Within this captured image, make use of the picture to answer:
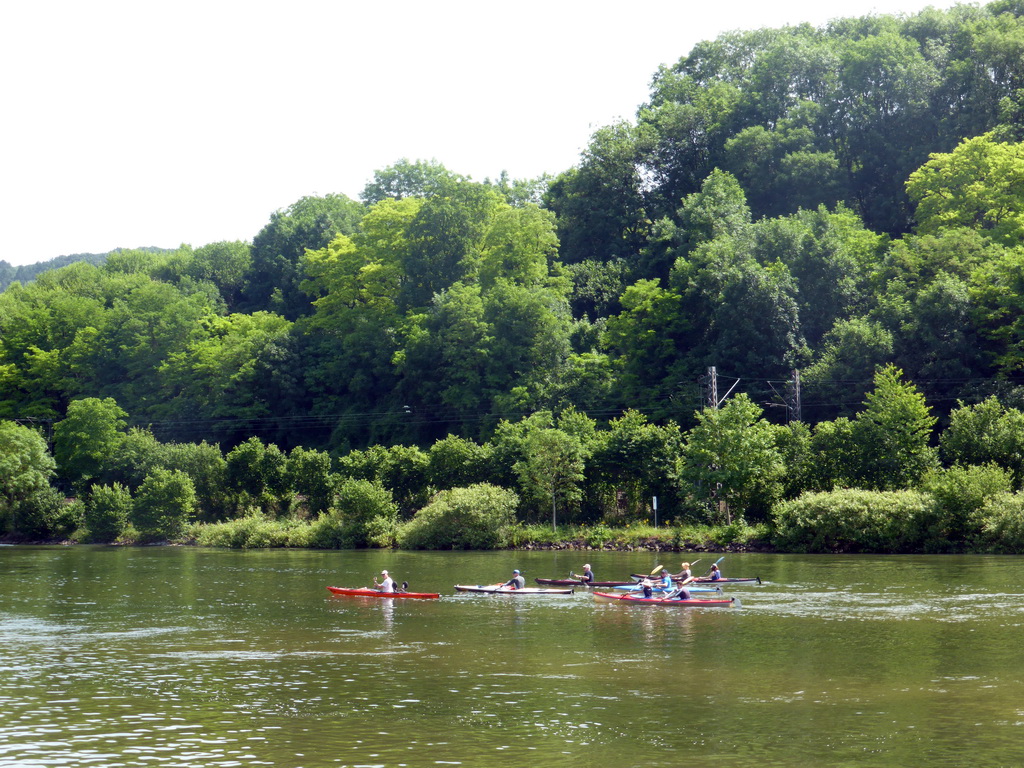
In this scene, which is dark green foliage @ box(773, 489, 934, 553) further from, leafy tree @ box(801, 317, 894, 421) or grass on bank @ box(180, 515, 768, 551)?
leafy tree @ box(801, 317, 894, 421)

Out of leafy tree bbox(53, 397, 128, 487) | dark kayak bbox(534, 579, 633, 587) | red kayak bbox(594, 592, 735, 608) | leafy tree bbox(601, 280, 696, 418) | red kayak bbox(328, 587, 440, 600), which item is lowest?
red kayak bbox(594, 592, 735, 608)

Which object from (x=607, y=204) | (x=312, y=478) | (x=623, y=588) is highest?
(x=607, y=204)

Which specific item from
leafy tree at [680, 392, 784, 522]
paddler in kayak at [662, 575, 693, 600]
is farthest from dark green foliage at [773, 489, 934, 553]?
paddler in kayak at [662, 575, 693, 600]

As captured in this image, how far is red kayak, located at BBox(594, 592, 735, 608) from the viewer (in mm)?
42562

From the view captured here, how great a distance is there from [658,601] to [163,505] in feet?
176

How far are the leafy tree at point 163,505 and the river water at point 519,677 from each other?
1359 inches

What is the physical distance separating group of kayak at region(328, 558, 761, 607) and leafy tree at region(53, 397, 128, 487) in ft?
193

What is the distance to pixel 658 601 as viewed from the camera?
43812 millimetres

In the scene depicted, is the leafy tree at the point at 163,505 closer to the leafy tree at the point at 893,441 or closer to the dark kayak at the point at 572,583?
the dark kayak at the point at 572,583

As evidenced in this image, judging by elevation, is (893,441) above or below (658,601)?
above

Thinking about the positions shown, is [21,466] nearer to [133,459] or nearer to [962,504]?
[133,459]

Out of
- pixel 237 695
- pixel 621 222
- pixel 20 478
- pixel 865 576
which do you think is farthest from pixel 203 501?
pixel 237 695

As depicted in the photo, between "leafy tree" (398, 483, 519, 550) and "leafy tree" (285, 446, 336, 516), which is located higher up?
"leafy tree" (285, 446, 336, 516)

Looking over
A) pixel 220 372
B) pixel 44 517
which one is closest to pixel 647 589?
pixel 44 517
